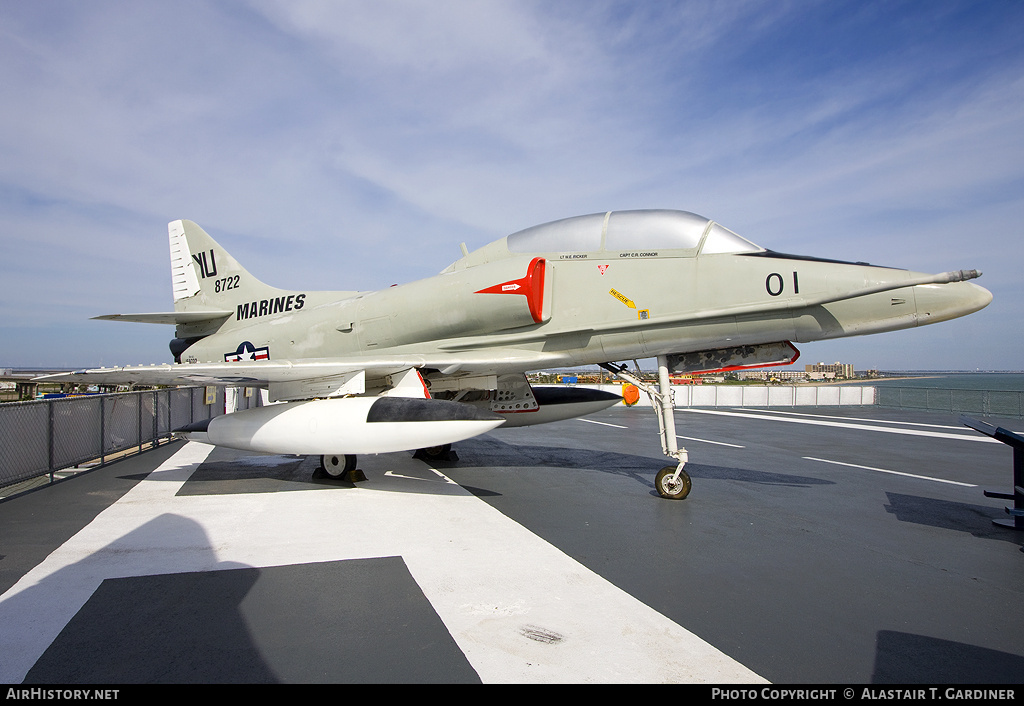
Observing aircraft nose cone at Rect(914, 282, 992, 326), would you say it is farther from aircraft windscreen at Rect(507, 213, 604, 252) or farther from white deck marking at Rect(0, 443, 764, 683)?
white deck marking at Rect(0, 443, 764, 683)

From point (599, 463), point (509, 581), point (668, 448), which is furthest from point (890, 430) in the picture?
point (509, 581)

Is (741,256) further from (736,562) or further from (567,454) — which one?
(567,454)

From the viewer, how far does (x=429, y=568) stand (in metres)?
3.90

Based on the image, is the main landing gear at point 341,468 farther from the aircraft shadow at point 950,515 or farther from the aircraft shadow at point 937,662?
the aircraft shadow at point 950,515

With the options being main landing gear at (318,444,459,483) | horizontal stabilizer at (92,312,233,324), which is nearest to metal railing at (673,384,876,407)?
main landing gear at (318,444,459,483)

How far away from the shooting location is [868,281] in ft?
16.6

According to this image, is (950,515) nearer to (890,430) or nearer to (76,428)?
(890,430)

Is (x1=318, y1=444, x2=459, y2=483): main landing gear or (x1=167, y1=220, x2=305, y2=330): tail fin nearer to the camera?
(x1=318, y1=444, x2=459, y2=483): main landing gear

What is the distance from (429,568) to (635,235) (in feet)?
13.5

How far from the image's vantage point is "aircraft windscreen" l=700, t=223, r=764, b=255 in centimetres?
561

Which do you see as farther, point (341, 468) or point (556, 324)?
point (341, 468)

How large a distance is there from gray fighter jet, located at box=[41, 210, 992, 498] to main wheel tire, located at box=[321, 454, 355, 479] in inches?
0.9

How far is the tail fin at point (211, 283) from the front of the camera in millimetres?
8922

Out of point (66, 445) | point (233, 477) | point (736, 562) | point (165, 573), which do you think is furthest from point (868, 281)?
point (66, 445)
